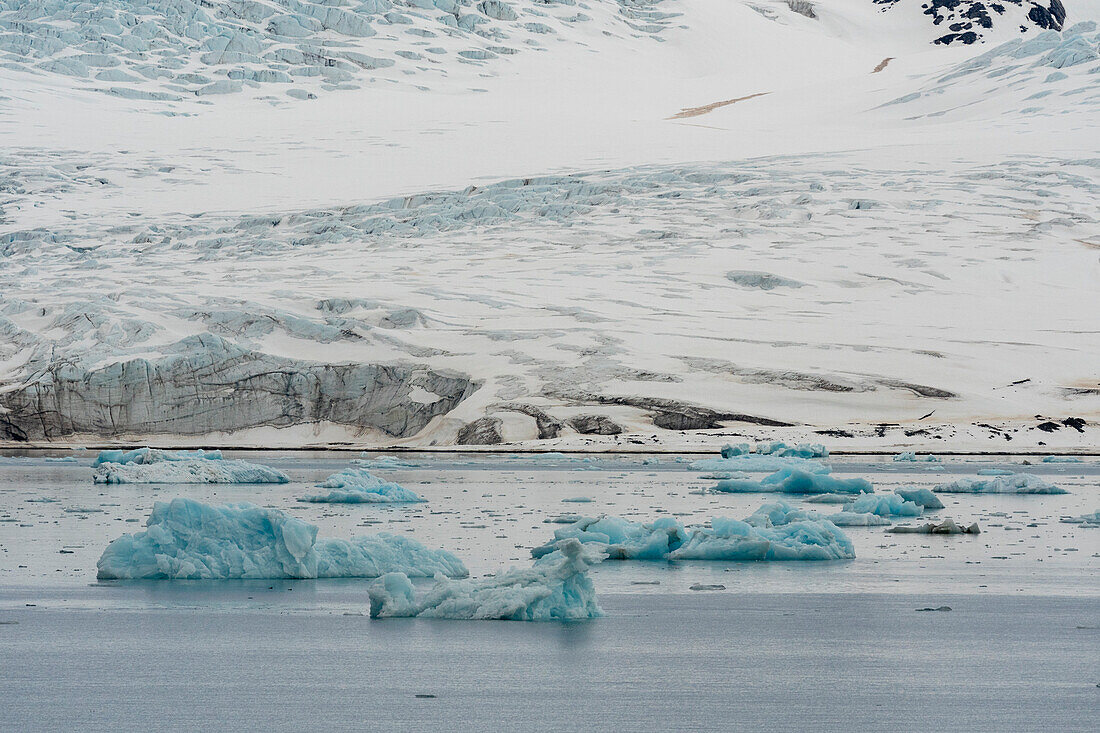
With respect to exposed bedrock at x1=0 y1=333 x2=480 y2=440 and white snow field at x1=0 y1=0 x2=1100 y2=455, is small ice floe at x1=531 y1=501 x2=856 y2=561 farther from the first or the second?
exposed bedrock at x1=0 y1=333 x2=480 y2=440

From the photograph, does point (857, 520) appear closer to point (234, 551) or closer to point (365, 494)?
point (365, 494)

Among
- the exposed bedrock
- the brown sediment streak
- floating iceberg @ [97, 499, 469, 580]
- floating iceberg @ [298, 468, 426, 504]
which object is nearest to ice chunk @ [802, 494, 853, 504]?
floating iceberg @ [298, 468, 426, 504]

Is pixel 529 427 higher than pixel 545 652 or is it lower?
lower

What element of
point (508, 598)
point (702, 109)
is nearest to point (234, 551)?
point (508, 598)

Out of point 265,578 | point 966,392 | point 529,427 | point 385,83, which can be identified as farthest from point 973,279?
point 385,83

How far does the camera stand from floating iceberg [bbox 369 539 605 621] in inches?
264

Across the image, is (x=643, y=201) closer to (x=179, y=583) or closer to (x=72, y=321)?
(x=72, y=321)

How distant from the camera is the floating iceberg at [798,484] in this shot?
16.0m

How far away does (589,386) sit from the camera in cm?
3212

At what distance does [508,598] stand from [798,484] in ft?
33.6

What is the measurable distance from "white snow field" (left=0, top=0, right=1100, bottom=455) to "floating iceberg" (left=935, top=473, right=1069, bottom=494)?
1217 centimetres

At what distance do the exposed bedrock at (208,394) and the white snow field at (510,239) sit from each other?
7 centimetres

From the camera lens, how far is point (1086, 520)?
12305 millimetres

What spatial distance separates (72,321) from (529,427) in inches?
500
